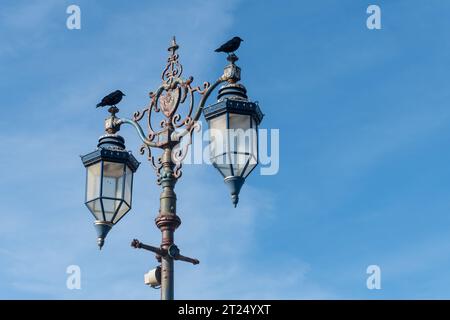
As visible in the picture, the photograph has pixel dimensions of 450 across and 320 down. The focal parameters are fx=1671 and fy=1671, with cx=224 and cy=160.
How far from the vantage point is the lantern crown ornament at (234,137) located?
20.9 m

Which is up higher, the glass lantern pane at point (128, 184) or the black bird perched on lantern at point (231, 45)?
the black bird perched on lantern at point (231, 45)

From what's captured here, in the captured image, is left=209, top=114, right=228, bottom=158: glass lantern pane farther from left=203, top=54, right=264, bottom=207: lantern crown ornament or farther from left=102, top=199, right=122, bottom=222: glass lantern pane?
left=102, top=199, right=122, bottom=222: glass lantern pane

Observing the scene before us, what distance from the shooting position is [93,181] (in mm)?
22078

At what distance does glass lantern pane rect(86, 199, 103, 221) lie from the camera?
2183 cm

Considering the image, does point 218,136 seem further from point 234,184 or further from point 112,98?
point 112,98

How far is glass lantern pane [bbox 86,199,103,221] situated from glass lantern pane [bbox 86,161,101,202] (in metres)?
0.07

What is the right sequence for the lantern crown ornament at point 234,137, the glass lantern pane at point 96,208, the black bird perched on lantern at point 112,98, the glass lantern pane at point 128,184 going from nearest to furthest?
the lantern crown ornament at point 234,137 < the glass lantern pane at point 96,208 < the glass lantern pane at point 128,184 < the black bird perched on lantern at point 112,98

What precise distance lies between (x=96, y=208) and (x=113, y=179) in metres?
0.47

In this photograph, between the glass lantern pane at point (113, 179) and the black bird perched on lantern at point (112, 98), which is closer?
the glass lantern pane at point (113, 179)

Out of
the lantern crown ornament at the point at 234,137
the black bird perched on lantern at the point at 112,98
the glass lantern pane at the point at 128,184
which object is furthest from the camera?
the black bird perched on lantern at the point at 112,98

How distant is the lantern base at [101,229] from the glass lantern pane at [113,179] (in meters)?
0.37

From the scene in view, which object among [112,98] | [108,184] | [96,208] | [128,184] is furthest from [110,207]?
[112,98]

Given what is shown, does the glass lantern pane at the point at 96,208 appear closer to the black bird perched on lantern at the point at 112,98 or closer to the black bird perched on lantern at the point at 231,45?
the black bird perched on lantern at the point at 112,98
